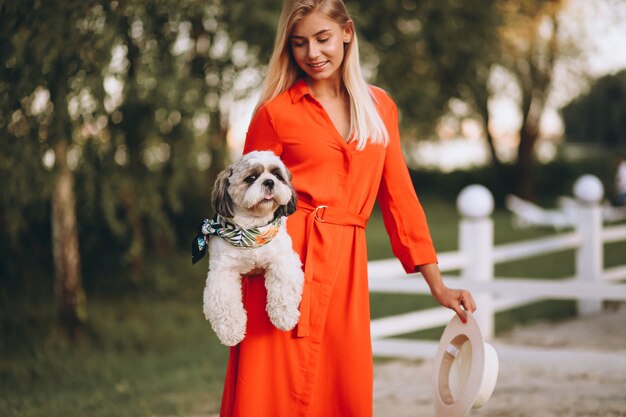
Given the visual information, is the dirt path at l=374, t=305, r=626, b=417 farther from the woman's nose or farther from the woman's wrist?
the woman's nose

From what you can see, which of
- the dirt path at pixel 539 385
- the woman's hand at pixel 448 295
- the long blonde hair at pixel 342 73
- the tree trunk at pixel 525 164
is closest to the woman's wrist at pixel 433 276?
the woman's hand at pixel 448 295

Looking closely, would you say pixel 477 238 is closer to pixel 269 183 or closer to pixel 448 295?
pixel 448 295

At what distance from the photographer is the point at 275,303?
2.71 metres

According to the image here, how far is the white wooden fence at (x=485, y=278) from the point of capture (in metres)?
6.03

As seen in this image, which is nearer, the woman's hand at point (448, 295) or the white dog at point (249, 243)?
the white dog at point (249, 243)

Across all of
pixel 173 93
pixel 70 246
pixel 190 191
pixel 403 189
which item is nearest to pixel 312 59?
pixel 403 189

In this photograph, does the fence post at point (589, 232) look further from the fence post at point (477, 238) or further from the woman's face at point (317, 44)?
the woman's face at point (317, 44)

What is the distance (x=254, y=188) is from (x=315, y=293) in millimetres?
551

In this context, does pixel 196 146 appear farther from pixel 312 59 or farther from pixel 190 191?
pixel 312 59

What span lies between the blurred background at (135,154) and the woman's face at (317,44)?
2.12 metres

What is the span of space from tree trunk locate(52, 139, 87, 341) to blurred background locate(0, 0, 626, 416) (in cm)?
2

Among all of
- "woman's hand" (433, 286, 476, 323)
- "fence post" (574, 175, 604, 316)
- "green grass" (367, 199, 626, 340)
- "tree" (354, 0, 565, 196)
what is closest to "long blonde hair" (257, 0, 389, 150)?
"woman's hand" (433, 286, 476, 323)

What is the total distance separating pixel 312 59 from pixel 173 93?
476 cm

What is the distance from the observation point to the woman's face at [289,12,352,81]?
2861 millimetres
